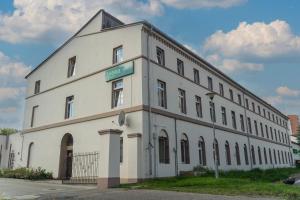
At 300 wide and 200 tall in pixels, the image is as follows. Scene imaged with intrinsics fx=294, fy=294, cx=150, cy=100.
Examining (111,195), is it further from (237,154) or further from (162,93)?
(237,154)

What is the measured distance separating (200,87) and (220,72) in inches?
234

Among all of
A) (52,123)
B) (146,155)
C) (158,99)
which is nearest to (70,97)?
(52,123)

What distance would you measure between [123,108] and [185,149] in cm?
594

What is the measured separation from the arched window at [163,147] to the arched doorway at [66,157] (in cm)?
790

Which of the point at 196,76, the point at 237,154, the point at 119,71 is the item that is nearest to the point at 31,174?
the point at 119,71

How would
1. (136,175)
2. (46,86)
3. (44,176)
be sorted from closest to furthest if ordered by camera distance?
(136,175) → (44,176) → (46,86)

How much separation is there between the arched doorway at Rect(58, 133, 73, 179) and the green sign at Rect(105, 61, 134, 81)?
6.05 meters

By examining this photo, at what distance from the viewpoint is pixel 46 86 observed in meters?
26.9

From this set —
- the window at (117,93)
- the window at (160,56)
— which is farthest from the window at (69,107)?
the window at (160,56)

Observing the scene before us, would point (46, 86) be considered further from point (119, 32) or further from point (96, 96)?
point (119, 32)

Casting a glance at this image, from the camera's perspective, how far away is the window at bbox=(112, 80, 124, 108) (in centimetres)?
1962

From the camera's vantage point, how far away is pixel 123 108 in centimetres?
1881

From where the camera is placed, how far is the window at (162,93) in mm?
20100

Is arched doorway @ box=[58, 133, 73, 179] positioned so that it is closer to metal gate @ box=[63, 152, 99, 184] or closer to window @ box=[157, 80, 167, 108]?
metal gate @ box=[63, 152, 99, 184]
